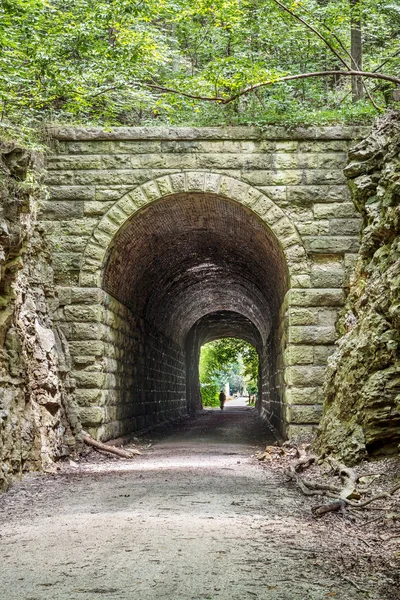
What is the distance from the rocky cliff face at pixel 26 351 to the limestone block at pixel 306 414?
11.7ft

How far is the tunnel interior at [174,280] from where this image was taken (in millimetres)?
12375

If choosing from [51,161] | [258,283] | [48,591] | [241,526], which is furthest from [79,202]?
[48,591]

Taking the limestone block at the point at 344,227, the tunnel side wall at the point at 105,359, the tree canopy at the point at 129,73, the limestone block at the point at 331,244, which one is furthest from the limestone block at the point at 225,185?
the tunnel side wall at the point at 105,359

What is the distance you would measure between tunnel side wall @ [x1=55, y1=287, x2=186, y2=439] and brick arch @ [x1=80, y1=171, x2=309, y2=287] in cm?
51

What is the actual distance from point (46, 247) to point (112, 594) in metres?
8.17

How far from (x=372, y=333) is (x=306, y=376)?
11.2ft

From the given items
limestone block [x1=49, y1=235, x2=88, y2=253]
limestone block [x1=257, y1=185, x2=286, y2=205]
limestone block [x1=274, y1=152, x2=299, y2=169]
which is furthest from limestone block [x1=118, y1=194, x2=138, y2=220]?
limestone block [x1=274, y1=152, x2=299, y2=169]

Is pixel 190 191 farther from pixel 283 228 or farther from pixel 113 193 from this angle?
pixel 283 228

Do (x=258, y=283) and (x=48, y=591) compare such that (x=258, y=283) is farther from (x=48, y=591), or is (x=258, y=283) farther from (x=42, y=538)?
(x=48, y=591)

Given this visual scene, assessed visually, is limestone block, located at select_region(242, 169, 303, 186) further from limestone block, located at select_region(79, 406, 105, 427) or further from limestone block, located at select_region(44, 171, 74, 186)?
limestone block, located at select_region(79, 406, 105, 427)

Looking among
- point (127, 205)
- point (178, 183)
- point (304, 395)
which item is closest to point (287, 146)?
point (178, 183)

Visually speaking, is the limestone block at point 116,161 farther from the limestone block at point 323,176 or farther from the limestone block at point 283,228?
the limestone block at point 323,176

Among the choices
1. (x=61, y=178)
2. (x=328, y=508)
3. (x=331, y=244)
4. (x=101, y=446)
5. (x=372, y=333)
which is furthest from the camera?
(x=61, y=178)

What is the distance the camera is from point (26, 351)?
8719mm
